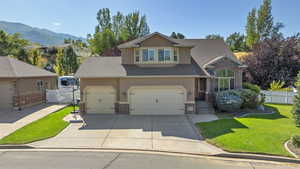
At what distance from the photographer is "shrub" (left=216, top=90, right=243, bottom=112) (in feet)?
50.3

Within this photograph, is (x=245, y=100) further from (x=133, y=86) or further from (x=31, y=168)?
(x=31, y=168)

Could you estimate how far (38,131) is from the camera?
1083 centimetres

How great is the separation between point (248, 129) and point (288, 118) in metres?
5.21

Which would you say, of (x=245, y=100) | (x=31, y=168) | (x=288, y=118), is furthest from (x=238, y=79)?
(x=31, y=168)

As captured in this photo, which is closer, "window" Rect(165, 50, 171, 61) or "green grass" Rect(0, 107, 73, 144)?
"green grass" Rect(0, 107, 73, 144)

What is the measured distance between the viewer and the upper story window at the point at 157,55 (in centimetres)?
1577

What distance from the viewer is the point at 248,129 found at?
10.7 meters

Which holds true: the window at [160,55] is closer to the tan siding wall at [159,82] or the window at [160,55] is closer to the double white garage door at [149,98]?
the tan siding wall at [159,82]

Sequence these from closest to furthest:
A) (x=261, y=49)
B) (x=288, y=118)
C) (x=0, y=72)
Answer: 1. (x=288, y=118)
2. (x=0, y=72)
3. (x=261, y=49)

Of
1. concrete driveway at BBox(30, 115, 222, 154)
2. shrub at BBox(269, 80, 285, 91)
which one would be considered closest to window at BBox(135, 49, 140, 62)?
concrete driveway at BBox(30, 115, 222, 154)

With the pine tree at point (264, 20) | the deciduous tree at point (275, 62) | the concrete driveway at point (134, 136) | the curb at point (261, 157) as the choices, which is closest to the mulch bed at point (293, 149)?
the curb at point (261, 157)

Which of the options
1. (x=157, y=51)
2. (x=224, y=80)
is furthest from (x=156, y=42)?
(x=224, y=80)

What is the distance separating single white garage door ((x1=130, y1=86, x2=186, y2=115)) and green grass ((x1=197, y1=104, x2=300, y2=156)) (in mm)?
3172

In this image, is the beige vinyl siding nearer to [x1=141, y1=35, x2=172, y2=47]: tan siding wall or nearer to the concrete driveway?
the concrete driveway
